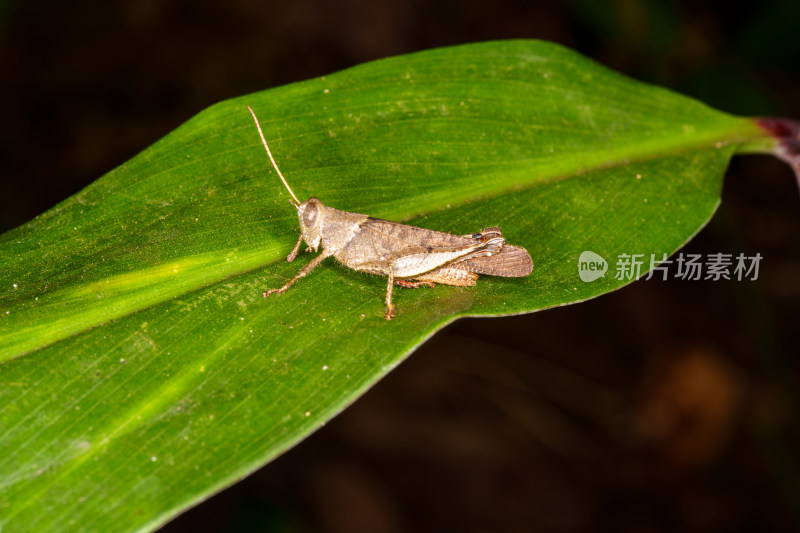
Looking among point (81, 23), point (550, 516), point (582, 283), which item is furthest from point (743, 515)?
point (81, 23)

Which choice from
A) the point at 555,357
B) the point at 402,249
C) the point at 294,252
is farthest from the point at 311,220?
the point at 555,357

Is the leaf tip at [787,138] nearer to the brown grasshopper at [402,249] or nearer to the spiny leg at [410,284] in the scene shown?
the brown grasshopper at [402,249]

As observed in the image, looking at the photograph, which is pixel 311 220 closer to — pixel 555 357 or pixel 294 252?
pixel 294 252

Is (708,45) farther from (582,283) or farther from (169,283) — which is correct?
(169,283)

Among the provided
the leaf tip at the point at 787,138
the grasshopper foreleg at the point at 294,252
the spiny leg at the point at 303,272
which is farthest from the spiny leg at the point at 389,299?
the leaf tip at the point at 787,138

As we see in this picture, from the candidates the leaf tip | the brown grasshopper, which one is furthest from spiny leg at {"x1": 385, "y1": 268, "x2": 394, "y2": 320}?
the leaf tip

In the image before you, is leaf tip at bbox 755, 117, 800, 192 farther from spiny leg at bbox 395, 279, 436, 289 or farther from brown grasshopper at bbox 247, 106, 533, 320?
spiny leg at bbox 395, 279, 436, 289

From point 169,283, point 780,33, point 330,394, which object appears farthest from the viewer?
point 780,33
